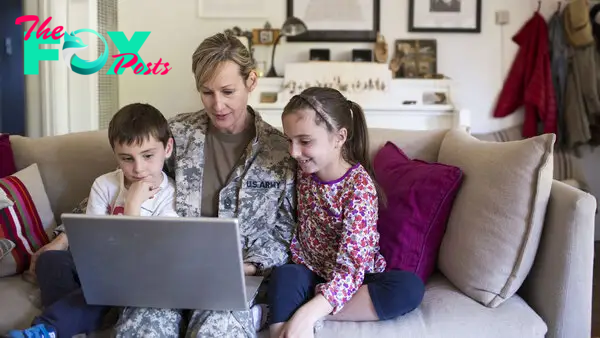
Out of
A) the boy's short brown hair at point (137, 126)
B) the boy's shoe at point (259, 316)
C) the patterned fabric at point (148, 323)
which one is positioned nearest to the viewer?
the patterned fabric at point (148, 323)

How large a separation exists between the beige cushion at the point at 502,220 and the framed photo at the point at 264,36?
2.38 meters

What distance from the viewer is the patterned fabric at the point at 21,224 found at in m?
1.71

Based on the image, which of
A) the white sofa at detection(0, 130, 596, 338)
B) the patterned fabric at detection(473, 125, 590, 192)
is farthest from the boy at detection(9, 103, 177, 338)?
the patterned fabric at detection(473, 125, 590, 192)

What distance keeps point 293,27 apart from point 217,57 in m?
1.95

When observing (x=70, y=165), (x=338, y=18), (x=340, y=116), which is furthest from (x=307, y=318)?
(x=338, y=18)

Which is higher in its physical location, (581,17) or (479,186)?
(581,17)

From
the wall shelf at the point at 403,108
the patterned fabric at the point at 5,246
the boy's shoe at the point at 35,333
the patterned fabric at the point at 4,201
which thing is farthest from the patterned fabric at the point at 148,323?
the wall shelf at the point at 403,108

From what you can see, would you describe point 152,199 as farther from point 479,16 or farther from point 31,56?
point 479,16

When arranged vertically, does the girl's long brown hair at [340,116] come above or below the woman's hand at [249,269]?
above

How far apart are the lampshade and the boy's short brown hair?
6.53 feet

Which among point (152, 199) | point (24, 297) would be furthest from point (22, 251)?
point (152, 199)

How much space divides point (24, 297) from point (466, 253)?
1150mm

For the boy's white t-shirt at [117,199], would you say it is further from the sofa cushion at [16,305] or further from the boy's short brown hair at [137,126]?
the sofa cushion at [16,305]

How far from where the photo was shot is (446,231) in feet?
5.41
